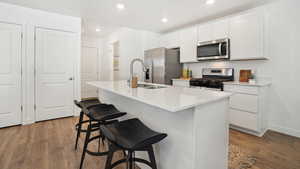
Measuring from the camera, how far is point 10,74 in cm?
290

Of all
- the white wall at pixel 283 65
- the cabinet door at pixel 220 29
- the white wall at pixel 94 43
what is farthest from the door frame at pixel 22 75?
the white wall at pixel 283 65

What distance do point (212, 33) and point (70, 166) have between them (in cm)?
349

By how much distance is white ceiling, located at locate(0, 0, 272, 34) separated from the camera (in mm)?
2854

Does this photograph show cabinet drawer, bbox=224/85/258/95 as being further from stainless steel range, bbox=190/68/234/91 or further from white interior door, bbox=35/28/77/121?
white interior door, bbox=35/28/77/121

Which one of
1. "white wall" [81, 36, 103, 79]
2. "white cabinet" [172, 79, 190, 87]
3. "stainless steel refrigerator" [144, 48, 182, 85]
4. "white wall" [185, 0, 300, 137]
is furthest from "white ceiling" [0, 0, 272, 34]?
"white wall" [81, 36, 103, 79]

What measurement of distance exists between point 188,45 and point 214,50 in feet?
2.47

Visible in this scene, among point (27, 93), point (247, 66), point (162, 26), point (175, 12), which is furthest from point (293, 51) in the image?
point (27, 93)

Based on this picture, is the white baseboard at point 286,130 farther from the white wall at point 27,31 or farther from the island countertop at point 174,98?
the white wall at point 27,31

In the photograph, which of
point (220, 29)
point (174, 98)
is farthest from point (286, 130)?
point (174, 98)

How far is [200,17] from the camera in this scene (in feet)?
11.7

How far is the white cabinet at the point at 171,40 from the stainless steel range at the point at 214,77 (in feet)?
3.65

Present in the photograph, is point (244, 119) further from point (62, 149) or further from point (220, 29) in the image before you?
point (62, 149)

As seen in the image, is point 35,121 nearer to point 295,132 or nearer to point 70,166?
point 70,166

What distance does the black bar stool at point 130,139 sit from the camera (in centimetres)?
104
